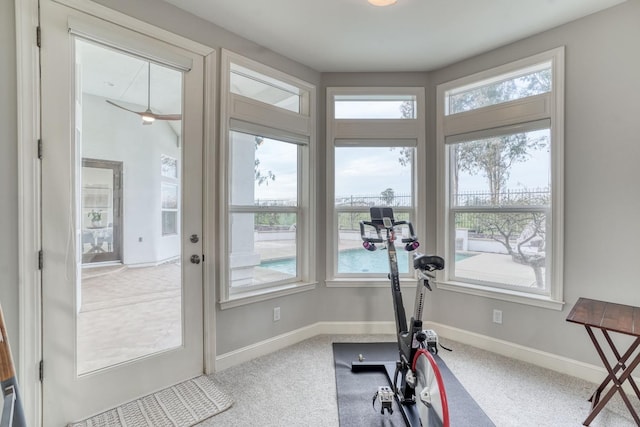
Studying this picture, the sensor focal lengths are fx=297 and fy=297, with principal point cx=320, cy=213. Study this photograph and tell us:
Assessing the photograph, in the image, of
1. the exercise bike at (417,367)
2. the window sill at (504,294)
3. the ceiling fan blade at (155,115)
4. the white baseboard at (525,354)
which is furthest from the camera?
the window sill at (504,294)

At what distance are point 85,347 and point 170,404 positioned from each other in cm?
64

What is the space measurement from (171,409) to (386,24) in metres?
3.10

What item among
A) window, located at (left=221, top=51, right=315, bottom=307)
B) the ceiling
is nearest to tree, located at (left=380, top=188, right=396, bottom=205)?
window, located at (left=221, top=51, right=315, bottom=307)

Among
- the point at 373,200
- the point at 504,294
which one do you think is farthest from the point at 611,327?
the point at 373,200

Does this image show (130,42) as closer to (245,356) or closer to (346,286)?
(245,356)

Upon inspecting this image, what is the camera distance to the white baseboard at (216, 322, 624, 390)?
2.28 m

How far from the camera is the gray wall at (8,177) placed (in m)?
1.54

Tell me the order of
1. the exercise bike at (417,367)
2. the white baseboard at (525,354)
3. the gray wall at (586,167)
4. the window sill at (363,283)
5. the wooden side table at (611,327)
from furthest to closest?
the window sill at (363,283)
the white baseboard at (525,354)
the gray wall at (586,167)
the wooden side table at (611,327)
the exercise bike at (417,367)

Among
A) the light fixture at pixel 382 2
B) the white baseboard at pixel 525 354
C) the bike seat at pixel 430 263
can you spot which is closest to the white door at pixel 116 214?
the light fixture at pixel 382 2

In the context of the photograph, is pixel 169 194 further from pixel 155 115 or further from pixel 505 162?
pixel 505 162

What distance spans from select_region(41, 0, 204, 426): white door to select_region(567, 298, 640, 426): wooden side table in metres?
2.56

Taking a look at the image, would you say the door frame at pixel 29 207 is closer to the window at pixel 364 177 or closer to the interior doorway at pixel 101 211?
the interior doorway at pixel 101 211

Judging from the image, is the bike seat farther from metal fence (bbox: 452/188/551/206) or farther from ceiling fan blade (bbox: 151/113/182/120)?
ceiling fan blade (bbox: 151/113/182/120)

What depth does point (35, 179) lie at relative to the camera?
163 cm
